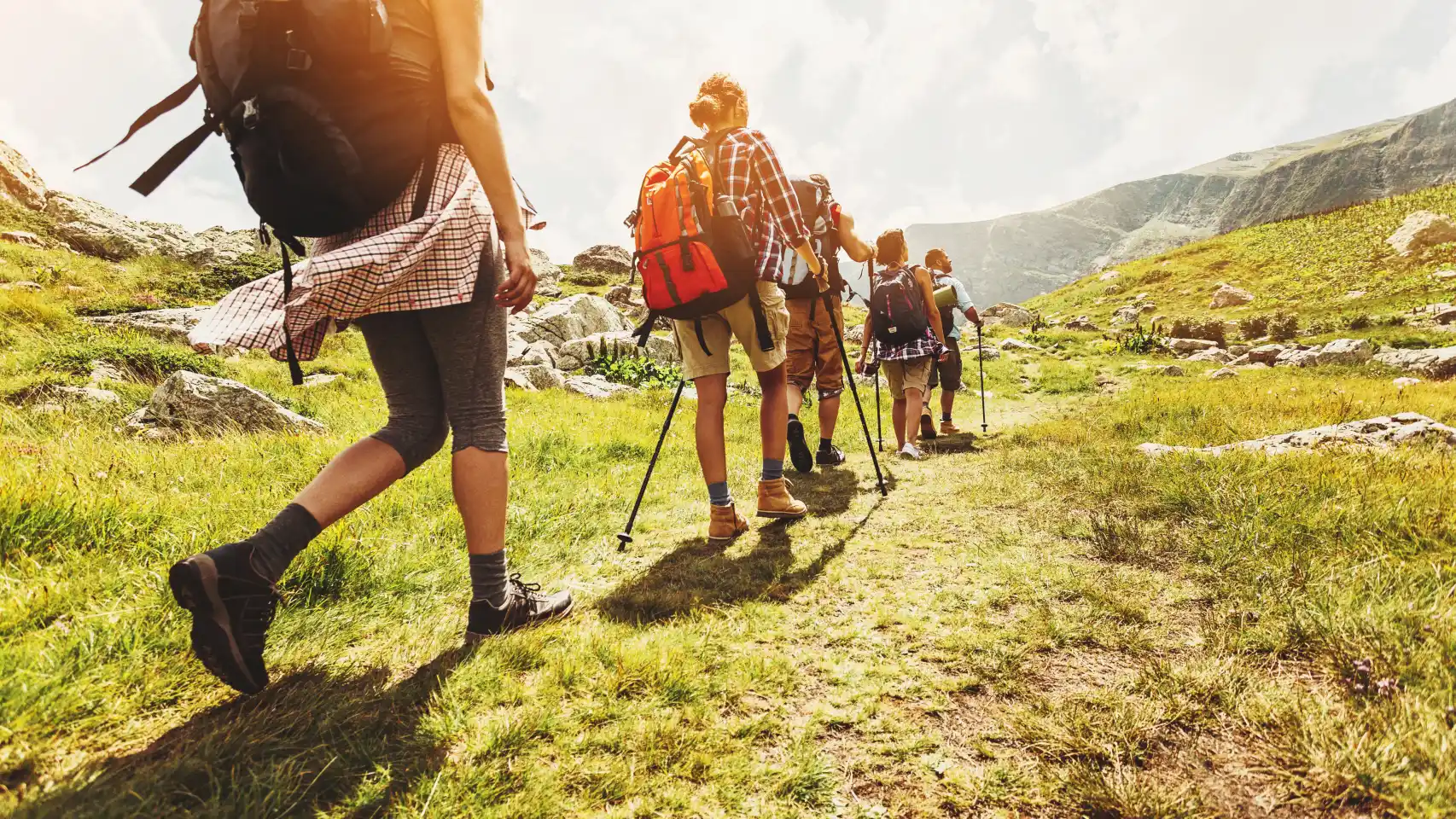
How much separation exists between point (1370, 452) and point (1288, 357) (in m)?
18.0

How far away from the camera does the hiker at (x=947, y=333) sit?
355 inches

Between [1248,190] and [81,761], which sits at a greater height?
[1248,190]

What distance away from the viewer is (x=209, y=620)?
180cm

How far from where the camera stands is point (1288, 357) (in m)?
17.2

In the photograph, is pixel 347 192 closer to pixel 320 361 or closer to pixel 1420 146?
pixel 320 361

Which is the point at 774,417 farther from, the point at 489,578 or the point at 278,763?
the point at 278,763

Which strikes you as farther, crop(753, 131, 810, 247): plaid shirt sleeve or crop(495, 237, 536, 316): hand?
crop(753, 131, 810, 247): plaid shirt sleeve

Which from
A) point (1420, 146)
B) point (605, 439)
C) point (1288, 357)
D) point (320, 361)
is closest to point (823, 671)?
point (605, 439)

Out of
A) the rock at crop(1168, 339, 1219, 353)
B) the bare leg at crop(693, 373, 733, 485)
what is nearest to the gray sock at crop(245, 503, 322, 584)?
the bare leg at crop(693, 373, 733, 485)

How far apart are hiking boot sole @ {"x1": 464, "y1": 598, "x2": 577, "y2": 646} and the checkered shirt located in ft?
4.31

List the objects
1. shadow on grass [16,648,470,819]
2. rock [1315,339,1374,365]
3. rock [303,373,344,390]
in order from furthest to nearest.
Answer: rock [1315,339,1374,365], rock [303,373,344,390], shadow on grass [16,648,470,819]

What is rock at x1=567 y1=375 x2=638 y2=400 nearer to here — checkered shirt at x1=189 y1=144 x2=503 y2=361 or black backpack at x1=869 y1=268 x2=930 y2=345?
black backpack at x1=869 y1=268 x2=930 y2=345

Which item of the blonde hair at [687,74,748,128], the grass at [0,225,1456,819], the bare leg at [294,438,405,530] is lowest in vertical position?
the grass at [0,225,1456,819]

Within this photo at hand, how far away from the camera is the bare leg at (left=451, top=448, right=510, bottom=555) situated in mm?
2336
